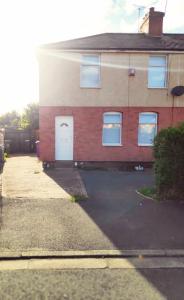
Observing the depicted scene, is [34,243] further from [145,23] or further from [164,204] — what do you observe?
[145,23]

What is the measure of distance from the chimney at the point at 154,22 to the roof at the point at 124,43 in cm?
32

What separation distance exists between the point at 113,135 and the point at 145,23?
8.02 metres

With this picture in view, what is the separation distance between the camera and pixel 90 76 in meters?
16.2

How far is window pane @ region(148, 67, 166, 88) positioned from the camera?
1641cm

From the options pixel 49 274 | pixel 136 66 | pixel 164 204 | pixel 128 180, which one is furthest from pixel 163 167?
pixel 136 66

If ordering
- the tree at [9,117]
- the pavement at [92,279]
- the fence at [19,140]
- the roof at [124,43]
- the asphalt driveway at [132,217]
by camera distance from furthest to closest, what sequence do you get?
the tree at [9,117], the fence at [19,140], the roof at [124,43], the asphalt driveway at [132,217], the pavement at [92,279]

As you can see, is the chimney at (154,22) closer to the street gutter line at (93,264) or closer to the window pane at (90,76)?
the window pane at (90,76)

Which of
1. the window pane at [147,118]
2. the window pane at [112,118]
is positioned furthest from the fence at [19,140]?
the window pane at [147,118]

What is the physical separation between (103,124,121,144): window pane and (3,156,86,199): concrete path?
2.64 metres

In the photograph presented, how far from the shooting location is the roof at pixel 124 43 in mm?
15750

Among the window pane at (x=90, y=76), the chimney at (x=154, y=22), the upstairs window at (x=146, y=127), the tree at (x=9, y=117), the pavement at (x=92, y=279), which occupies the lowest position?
the pavement at (x=92, y=279)

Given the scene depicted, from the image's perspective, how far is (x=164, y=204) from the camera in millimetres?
9367

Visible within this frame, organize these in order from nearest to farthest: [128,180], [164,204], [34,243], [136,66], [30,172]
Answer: [34,243]
[164,204]
[128,180]
[30,172]
[136,66]

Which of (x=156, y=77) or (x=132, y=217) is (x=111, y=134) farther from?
(x=132, y=217)
